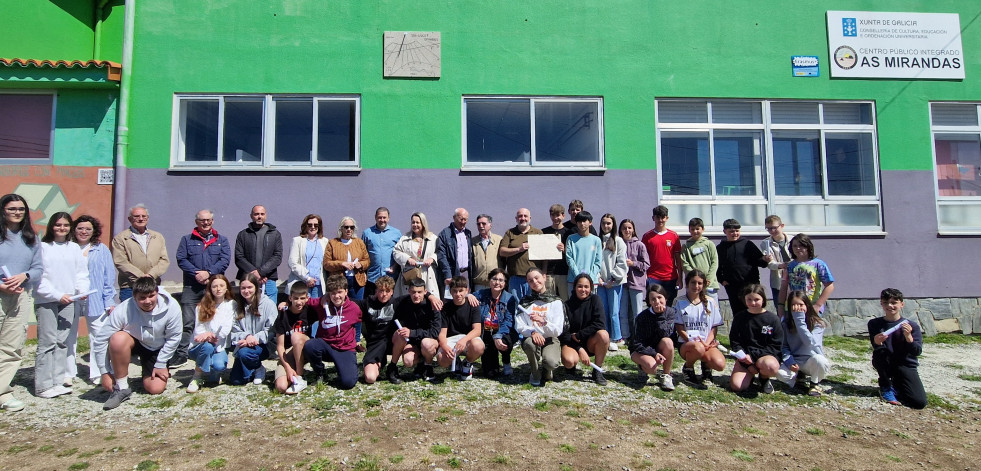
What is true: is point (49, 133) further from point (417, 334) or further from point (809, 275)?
point (809, 275)

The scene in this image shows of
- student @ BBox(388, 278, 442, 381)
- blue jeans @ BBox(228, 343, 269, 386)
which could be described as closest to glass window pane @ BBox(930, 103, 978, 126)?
student @ BBox(388, 278, 442, 381)

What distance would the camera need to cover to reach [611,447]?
12.7 ft

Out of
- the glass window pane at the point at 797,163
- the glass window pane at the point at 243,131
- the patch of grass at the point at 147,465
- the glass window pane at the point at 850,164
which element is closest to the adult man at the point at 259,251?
the glass window pane at the point at 243,131

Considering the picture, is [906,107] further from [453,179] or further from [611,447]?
[611,447]

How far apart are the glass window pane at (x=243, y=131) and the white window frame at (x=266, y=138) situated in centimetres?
6

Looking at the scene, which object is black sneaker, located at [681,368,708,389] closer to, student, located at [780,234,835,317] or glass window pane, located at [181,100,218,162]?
student, located at [780,234,835,317]

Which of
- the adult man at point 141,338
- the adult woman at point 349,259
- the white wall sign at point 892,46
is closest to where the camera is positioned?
the adult man at point 141,338

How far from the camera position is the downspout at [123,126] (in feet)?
24.9

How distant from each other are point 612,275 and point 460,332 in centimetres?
199

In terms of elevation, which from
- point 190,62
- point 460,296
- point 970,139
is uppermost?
point 190,62

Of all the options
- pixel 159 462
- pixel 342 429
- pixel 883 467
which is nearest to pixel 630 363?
pixel 883 467

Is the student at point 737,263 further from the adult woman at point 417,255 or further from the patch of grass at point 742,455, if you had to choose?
the adult woman at point 417,255

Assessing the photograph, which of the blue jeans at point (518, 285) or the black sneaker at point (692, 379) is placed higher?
the blue jeans at point (518, 285)

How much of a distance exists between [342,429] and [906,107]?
9295mm
